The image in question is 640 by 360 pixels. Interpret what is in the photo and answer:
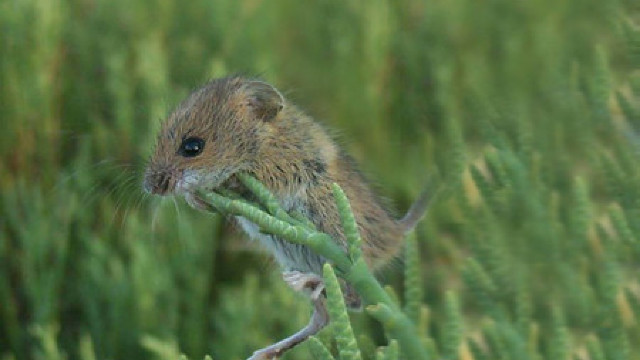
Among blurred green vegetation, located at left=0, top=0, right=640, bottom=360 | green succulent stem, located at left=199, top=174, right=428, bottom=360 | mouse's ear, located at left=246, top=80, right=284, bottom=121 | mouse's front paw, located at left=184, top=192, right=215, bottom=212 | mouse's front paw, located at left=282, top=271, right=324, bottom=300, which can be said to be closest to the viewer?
green succulent stem, located at left=199, top=174, right=428, bottom=360

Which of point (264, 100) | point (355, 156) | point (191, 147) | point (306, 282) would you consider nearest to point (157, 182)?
point (191, 147)

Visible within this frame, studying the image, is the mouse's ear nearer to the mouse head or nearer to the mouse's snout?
the mouse head

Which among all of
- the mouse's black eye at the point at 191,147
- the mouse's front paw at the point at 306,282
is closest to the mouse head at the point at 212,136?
the mouse's black eye at the point at 191,147

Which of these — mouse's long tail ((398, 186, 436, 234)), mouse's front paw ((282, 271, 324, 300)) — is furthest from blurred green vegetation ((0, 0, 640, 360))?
mouse's front paw ((282, 271, 324, 300))

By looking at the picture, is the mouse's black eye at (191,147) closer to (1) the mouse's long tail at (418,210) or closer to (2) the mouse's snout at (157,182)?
(2) the mouse's snout at (157,182)

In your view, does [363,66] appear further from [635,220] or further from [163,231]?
[635,220]
